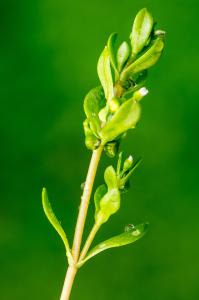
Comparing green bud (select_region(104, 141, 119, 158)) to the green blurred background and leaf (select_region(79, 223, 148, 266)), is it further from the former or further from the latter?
the green blurred background

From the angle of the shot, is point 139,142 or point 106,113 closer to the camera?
point 106,113

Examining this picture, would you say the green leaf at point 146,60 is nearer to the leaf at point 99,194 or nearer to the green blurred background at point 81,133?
the leaf at point 99,194

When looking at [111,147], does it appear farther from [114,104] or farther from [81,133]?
[81,133]

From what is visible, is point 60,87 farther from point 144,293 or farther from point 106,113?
point 106,113

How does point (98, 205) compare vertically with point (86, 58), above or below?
below

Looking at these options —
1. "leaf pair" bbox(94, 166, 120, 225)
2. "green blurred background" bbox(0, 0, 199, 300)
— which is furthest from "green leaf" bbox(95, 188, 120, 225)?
"green blurred background" bbox(0, 0, 199, 300)

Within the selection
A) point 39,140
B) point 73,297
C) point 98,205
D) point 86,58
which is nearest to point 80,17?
point 86,58
